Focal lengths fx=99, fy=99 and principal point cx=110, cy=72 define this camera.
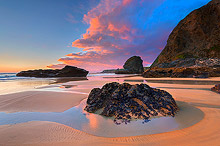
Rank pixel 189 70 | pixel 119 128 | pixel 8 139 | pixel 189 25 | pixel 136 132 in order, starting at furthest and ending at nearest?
pixel 189 25, pixel 189 70, pixel 119 128, pixel 136 132, pixel 8 139

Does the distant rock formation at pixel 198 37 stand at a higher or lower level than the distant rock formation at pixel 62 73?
higher

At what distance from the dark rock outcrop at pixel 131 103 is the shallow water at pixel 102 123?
0.18 meters

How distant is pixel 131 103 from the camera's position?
2854mm

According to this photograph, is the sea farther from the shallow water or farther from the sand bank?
the shallow water

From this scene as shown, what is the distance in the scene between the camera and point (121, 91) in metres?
3.17

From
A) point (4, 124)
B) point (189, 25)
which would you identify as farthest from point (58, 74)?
point (189, 25)

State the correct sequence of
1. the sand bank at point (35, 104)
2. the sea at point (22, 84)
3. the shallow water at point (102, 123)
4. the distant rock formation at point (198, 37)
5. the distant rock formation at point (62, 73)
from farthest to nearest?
the distant rock formation at point (198, 37), the distant rock formation at point (62, 73), the sea at point (22, 84), the sand bank at point (35, 104), the shallow water at point (102, 123)

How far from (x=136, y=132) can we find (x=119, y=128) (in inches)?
14.5

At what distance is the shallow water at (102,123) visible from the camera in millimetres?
2062

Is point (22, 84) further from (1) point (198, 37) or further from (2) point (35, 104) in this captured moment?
(1) point (198, 37)

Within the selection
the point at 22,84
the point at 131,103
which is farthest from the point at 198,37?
the point at 22,84

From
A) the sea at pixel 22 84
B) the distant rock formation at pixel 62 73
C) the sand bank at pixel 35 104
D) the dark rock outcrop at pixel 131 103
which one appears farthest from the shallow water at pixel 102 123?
the distant rock formation at pixel 62 73

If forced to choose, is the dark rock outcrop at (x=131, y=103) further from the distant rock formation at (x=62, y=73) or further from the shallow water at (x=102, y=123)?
the distant rock formation at (x=62, y=73)

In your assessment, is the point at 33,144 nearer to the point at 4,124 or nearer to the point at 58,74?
the point at 4,124
